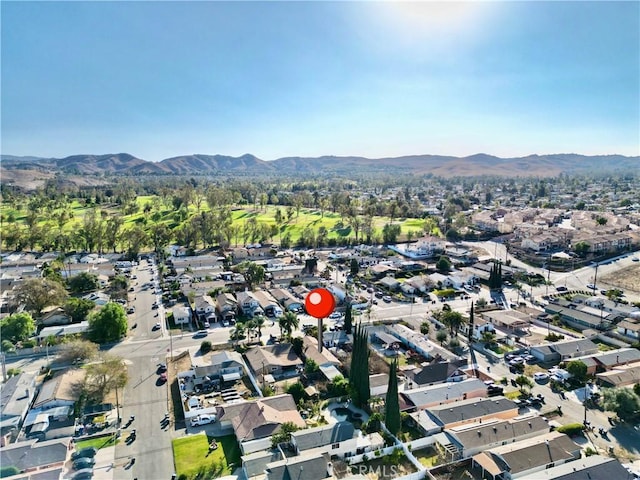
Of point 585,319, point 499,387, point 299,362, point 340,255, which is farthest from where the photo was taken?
point 340,255

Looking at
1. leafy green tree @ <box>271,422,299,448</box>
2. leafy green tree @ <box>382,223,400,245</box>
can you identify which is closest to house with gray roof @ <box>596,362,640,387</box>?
leafy green tree @ <box>271,422,299,448</box>

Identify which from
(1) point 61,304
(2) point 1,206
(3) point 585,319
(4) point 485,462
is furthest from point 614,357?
(2) point 1,206

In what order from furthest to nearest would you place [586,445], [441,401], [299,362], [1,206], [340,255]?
[1,206], [340,255], [299,362], [441,401], [586,445]

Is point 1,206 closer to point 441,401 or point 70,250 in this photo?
point 70,250

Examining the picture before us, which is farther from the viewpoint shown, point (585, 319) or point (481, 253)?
point (481, 253)

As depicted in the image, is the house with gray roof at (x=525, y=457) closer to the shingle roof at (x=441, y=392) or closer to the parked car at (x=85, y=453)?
the shingle roof at (x=441, y=392)
